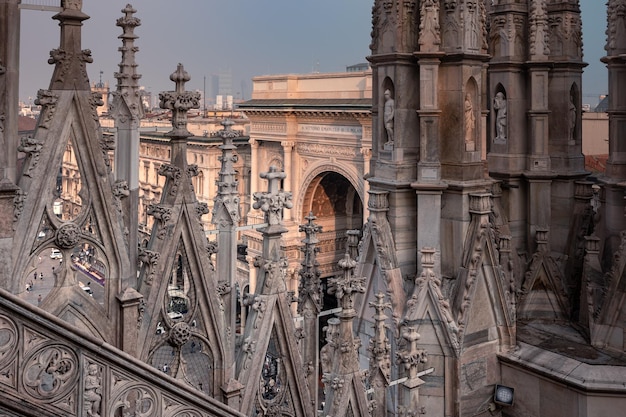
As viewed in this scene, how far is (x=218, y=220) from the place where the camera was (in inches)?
245

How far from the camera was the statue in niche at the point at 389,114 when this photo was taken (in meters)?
8.22

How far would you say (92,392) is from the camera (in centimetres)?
391

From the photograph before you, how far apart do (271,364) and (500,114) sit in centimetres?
539

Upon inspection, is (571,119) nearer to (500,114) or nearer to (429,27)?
(500,114)

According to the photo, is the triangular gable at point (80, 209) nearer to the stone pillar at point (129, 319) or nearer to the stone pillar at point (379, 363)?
the stone pillar at point (129, 319)

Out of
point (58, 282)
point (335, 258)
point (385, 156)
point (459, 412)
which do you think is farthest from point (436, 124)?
point (335, 258)

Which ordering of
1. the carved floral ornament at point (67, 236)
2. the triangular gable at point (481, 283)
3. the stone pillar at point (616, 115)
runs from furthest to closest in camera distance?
1. the stone pillar at point (616, 115)
2. the triangular gable at point (481, 283)
3. the carved floral ornament at point (67, 236)

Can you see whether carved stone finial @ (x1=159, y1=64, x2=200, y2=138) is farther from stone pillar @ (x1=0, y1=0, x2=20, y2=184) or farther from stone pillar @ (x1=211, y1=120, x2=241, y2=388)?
stone pillar @ (x1=0, y1=0, x2=20, y2=184)

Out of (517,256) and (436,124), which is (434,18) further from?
(517,256)

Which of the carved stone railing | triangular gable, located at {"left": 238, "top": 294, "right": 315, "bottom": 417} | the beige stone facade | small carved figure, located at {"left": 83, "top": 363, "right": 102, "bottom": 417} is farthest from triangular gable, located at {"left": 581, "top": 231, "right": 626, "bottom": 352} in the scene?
the beige stone facade

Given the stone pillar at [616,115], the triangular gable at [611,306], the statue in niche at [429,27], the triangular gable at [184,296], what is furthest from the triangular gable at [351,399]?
the stone pillar at [616,115]

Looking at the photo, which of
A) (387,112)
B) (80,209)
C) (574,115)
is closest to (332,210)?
(574,115)

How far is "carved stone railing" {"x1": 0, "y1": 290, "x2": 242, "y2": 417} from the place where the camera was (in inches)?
146

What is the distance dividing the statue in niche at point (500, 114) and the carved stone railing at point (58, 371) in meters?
6.99
